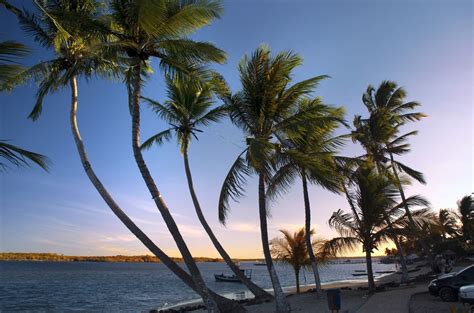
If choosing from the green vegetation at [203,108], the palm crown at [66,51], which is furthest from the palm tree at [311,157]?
the palm crown at [66,51]

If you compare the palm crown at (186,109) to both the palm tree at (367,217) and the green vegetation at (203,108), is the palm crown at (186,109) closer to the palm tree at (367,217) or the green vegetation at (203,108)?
the green vegetation at (203,108)

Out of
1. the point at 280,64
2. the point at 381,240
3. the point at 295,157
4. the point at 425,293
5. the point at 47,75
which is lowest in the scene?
the point at 425,293

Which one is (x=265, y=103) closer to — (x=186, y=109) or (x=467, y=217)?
(x=186, y=109)

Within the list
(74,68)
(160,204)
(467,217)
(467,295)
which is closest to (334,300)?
(467,295)

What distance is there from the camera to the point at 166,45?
1205 cm

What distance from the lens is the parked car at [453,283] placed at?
14.0 m

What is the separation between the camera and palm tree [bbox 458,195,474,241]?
47344 millimetres

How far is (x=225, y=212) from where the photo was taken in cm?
1598

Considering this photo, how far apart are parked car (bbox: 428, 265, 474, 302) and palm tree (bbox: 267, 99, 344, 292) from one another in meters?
5.56

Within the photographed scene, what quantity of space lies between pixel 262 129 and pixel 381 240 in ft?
31.6

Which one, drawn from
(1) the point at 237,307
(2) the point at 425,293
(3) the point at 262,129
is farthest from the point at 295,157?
(2) the point at 425,293

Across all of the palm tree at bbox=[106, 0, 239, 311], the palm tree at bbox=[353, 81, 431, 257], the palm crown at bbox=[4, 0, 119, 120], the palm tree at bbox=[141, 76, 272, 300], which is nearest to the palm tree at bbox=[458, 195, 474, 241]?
the palm tree at bbox=[353, 81, 431, 257]

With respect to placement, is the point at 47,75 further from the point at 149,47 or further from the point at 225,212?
the point at 225,212

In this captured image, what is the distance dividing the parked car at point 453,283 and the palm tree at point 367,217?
4672mm
